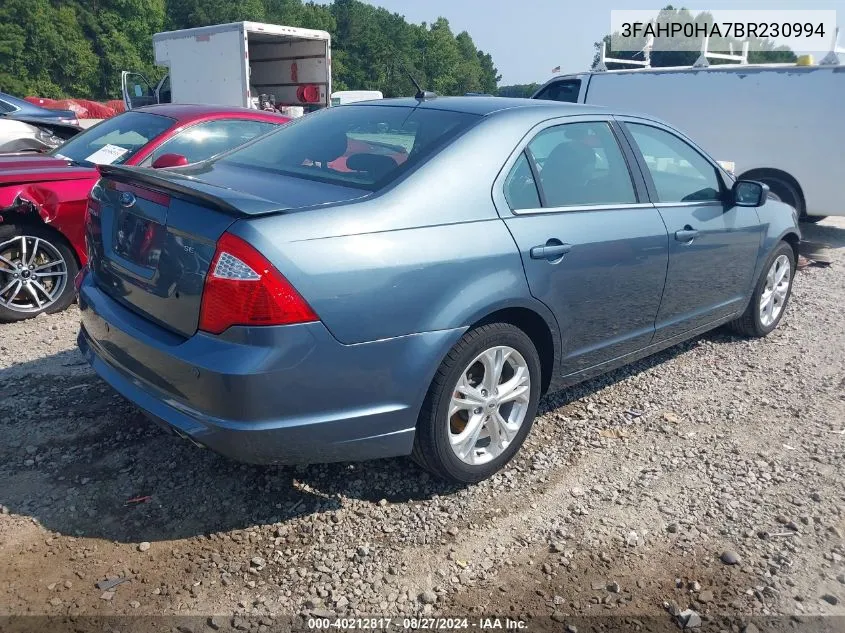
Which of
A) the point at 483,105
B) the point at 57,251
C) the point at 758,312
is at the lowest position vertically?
the point at 758,312

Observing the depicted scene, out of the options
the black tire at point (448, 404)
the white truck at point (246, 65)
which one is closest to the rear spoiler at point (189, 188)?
the black tire at point (448, 404)

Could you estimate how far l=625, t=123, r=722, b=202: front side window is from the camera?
13.2ft

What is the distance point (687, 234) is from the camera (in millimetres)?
3990

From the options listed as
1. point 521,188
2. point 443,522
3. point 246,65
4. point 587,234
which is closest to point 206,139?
point 521,188

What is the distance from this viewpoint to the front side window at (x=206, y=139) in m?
5.48

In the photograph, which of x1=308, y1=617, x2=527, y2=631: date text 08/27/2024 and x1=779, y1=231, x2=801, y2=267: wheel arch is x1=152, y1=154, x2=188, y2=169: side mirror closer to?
x1=308, y1=617, x2=527, y2=631: date text 08/27/2024

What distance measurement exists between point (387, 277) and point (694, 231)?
226cm

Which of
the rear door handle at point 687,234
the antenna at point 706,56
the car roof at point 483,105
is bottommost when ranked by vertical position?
the rear door handle at point 687,234

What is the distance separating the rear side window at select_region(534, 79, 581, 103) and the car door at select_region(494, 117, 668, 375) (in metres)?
7.10

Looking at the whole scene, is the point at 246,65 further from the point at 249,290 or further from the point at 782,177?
the point at 249,290

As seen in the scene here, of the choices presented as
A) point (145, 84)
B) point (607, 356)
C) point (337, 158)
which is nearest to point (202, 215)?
point (337, 158)

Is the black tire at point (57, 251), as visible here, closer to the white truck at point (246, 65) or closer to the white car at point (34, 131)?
the white car at point (34, 131)

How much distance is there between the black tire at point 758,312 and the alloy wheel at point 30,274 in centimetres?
496

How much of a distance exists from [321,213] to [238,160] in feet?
3.64
